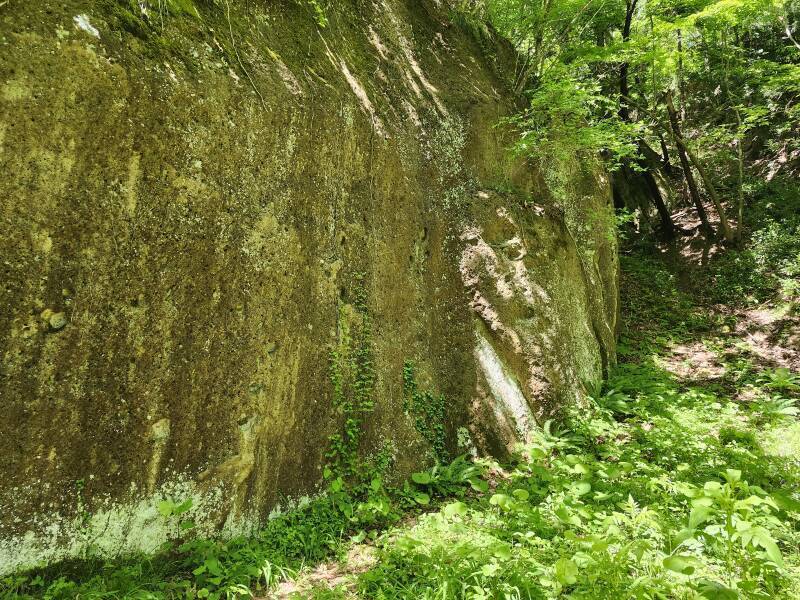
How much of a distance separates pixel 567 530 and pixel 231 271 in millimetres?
3105

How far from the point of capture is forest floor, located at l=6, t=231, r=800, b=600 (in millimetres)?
2463

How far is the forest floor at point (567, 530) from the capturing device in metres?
2.46

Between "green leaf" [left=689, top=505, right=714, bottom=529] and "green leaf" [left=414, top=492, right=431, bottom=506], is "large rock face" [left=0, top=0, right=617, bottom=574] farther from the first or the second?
"green leaf" [left=689, top=505, right=714, bottom=529]

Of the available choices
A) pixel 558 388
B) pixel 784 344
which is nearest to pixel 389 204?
pixel 558 388

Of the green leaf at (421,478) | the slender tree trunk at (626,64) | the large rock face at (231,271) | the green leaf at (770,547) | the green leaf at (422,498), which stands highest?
the slender tree trunk at (626,64)

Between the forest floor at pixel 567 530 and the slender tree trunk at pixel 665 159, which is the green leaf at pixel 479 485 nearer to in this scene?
the forest floor at pixel 567 530

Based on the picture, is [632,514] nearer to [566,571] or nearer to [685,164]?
[566,571]

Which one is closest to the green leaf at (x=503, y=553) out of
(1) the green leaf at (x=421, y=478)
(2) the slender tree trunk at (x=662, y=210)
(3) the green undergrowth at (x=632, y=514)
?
(3) the green undergrowth at (x=632, y=514)

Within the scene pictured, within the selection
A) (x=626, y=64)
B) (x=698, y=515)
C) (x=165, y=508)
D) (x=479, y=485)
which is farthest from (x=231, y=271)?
(x=626, y=64)

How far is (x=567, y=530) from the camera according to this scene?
281cm

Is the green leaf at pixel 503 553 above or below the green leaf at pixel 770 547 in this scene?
below

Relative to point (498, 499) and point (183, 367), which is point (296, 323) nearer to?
point (183, 367)

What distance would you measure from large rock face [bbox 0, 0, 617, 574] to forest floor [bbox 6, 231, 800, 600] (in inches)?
13.0

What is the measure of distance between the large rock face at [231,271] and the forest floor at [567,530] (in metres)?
0.33
